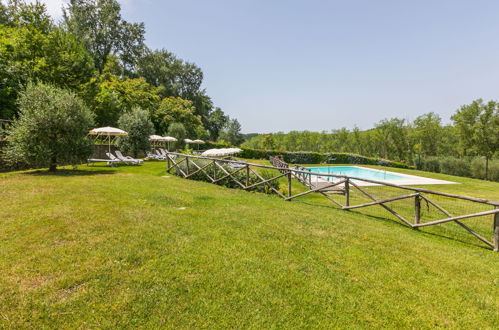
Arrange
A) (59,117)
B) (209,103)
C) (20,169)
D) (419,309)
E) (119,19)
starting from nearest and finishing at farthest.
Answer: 1. (419,309)
2. (59,117)
3. (20,169)
4. (119,19)
5. (209,103)

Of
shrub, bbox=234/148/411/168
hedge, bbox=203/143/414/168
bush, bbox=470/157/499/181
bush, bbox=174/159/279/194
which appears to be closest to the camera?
bush, bbox=174/159/279/194

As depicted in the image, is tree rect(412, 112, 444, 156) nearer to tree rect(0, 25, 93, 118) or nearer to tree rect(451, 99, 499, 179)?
tree rect(451, 99, 499, 179)

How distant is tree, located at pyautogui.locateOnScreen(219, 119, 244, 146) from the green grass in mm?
45353

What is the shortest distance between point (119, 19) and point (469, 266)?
40495 millimetres

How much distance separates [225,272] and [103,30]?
122ft

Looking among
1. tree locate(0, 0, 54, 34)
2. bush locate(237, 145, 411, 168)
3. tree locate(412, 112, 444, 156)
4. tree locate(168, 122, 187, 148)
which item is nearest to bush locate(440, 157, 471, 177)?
bush locate(237, 145, 411, 168)

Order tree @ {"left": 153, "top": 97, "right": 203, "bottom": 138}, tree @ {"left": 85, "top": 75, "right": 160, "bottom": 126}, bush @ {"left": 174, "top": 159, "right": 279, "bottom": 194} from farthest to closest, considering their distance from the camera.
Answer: tree @ {"left": 153, "top": 97, "right": 203, "bottom": 138}
tree @ {"left": 85, "top": 75, "right": 160, "bottom": 126}
bush @ {"left": 174, "top": 159, "right": 279, "bottom": 194}

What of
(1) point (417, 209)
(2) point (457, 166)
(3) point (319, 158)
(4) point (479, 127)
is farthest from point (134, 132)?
(4) point (479, 127)

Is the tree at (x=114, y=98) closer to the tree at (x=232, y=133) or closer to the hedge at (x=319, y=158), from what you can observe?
the hedge at (x=319, y=158)

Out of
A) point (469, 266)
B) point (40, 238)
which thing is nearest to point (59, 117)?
point (40, 238)

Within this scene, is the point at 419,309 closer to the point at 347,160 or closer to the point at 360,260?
the point at 360,260

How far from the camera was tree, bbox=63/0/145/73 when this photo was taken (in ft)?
89.2

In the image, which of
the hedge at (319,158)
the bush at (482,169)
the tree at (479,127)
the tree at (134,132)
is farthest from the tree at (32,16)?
the tree at (479,127)

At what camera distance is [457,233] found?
5480 mm
